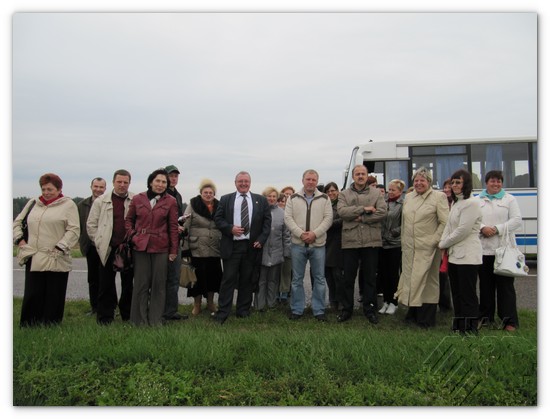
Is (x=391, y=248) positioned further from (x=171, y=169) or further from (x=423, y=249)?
(x=171, y=169)

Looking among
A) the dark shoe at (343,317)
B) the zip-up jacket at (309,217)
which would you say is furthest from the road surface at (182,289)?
the zip-up jacket at (309,217)

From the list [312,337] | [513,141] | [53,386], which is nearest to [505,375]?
[312,337]

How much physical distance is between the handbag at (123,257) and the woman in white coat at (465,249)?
161 inches

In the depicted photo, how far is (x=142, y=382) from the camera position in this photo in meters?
4.17

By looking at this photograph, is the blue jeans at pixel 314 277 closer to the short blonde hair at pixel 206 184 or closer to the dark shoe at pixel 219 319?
A: the dark shoe at pixel 219 319

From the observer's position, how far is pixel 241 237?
6.45 m

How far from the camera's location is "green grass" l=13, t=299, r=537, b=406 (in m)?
4.07

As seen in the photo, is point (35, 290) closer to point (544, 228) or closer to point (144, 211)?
point (144, 211)

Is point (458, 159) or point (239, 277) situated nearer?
point (239, 277)

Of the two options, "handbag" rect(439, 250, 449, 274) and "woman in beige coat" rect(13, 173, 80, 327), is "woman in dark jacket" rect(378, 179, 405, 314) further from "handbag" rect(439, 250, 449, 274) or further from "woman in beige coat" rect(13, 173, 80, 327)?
"woman in beige coat" rect(13, 173, 80, 327)

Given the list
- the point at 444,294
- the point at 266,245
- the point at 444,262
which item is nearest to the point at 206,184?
the point at 266,245

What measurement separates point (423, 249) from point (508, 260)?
1016mm

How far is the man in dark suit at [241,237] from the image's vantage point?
6413mm

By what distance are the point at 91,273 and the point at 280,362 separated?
3.67m
